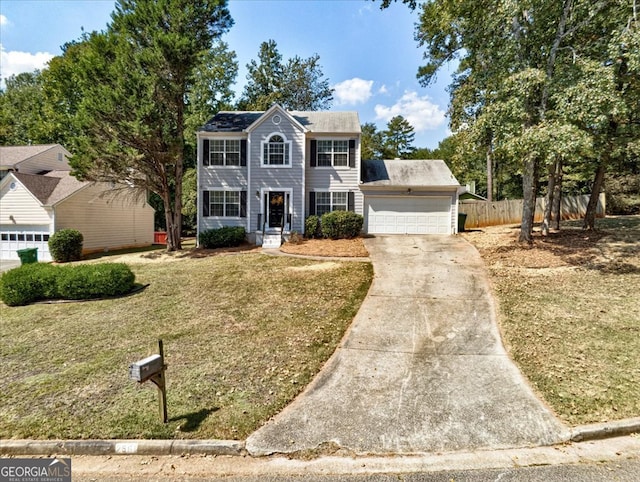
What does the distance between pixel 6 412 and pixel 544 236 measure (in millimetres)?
16617

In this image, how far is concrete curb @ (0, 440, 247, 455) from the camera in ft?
11.6

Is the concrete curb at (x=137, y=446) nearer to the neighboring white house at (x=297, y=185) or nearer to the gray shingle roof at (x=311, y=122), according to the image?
the neighboring white house at (x=297, y=185)

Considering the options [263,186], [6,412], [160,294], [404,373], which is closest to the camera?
[6,412]

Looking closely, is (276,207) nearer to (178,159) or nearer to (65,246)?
(178,159)

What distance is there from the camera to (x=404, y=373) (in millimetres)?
5129

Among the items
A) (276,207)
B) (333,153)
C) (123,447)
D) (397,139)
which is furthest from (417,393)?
(397,139)

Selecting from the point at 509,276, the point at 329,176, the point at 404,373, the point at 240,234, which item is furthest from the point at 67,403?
the point at 329,176

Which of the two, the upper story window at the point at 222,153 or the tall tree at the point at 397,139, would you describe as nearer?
the upper story window at the point at 222,153

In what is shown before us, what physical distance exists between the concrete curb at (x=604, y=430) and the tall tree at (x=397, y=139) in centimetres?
4064

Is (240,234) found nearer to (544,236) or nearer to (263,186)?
(263,186)

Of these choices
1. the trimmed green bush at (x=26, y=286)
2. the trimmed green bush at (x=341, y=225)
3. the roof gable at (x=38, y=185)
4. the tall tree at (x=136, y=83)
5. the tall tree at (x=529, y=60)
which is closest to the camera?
the trimmed green bush at (x=26, y=286)

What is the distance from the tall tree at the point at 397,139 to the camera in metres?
41.8

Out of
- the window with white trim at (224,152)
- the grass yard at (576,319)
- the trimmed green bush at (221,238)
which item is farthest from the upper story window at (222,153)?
the grass yard at (576,319)

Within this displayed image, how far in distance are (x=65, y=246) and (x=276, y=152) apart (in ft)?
38.4
